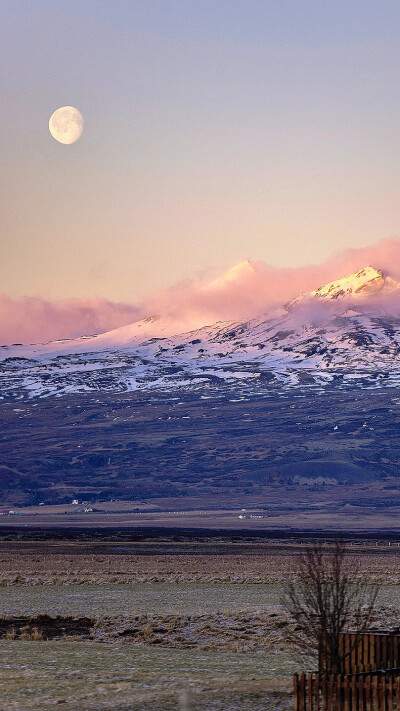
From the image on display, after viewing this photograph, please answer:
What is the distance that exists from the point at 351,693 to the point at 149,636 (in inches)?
629

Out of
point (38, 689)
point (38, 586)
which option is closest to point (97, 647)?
point (38, 689)

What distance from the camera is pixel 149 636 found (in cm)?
Result: 3297

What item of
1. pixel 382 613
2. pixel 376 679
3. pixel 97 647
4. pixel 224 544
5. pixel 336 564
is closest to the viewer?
pixel 376 679

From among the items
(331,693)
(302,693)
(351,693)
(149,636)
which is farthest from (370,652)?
(149,636)

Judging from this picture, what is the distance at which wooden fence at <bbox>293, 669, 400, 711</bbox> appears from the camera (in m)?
17.8

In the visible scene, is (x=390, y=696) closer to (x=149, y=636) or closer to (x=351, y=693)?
(x=351, y=693)

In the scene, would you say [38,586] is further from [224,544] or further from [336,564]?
[224,544]

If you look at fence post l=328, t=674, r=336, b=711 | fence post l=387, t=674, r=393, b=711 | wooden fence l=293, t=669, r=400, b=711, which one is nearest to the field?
wooden fence l=293, t=669, r=400, b=711

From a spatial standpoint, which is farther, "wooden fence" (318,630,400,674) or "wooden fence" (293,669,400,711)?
"wooden fence" (318,630,400,674)

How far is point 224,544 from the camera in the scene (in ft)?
→ 401

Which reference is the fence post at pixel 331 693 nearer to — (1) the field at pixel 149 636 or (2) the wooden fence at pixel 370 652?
(1) the field at pixel 149 636

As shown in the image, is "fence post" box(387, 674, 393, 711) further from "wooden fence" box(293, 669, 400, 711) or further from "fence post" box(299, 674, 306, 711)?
"fence post" box(299, 674, 306, 711)

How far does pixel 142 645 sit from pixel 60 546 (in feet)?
268

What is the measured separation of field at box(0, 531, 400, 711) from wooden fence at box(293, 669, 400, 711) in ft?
5.56
